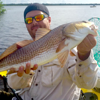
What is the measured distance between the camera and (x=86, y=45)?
78.0 inches

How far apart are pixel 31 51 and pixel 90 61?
38.9 inches

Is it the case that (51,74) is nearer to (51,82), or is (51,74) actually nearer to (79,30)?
(51,82)

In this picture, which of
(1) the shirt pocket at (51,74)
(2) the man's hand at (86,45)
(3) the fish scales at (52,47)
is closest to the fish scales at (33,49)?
(3) the fish scales at (52,47)

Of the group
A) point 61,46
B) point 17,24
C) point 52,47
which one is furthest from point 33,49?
point 17,24

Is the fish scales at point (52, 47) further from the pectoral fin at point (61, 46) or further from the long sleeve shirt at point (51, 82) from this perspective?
the long sleeve shirt at point (51, 82)

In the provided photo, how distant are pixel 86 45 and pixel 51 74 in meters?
1.09

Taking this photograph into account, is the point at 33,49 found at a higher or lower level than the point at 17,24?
higher

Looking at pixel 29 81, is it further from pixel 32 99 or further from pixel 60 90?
pixel 60 90

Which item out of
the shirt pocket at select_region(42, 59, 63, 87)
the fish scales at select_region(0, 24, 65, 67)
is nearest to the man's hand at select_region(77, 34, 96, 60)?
the fish scales at select_region(0, 24, 65, 67)

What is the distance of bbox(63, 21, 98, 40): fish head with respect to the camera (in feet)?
6.37

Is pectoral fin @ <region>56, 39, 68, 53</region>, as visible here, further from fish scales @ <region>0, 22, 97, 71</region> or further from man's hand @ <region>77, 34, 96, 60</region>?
man's hand @ <region>77, 34, 96, 60</region>

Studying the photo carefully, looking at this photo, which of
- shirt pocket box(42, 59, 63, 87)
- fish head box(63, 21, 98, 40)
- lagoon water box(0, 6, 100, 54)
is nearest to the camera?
fish head box(63, 21, 98, 40)

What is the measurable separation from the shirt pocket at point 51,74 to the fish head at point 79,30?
995mm

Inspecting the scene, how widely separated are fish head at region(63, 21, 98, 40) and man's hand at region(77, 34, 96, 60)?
0.07 metres
